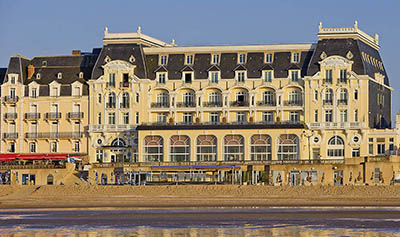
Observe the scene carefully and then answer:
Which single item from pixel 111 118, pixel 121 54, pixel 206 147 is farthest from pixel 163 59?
pixel 206 147

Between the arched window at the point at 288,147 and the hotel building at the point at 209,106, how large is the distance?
120mm

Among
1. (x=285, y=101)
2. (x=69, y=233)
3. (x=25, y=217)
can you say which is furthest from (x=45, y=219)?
(x=285, y=101)

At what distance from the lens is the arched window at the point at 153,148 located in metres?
112

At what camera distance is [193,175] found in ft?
353

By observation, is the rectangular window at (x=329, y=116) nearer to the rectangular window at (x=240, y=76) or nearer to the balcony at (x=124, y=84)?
the rectangular window at (x=240, y=76)

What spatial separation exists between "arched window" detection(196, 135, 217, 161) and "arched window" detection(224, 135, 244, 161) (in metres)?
1.22

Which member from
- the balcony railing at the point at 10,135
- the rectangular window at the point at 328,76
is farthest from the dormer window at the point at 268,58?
the balcony railing at the point at 10,135

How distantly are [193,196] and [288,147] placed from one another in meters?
22.1

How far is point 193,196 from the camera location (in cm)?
9044

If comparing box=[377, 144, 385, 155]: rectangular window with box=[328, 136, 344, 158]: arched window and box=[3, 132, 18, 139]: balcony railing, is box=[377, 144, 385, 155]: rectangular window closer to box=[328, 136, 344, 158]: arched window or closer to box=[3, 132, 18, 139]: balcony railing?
box=[328, 136, 344, 158]: arched window

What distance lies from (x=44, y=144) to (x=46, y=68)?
942 cm

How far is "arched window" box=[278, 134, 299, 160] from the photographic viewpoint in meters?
109

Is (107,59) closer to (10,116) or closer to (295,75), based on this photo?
(10,116)

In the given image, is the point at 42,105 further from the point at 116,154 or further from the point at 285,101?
the point at 285,101
